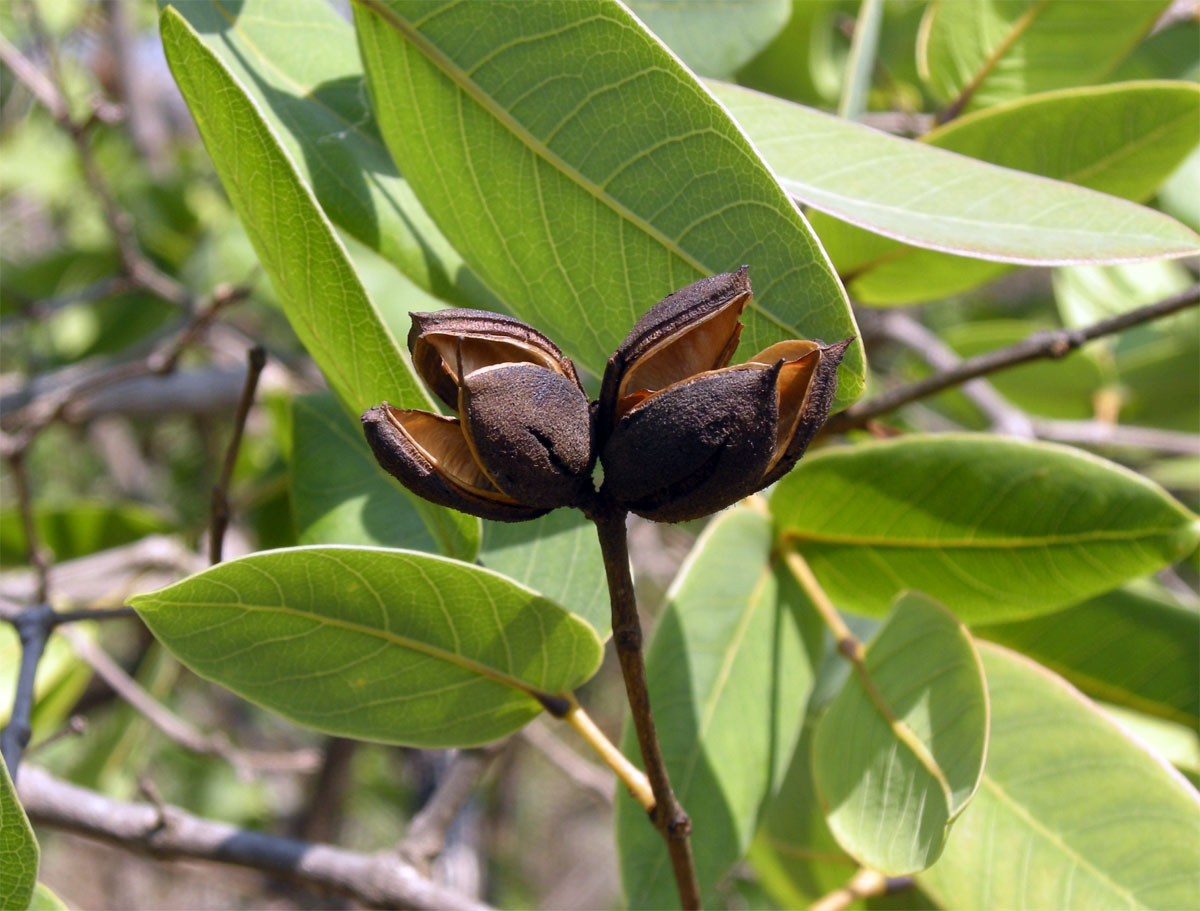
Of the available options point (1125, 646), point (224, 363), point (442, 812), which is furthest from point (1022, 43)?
point (224, 363)

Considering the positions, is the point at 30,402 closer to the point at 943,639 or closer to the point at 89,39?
the point at 943,639

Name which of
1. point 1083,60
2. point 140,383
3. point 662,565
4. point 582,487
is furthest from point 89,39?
point 582,487

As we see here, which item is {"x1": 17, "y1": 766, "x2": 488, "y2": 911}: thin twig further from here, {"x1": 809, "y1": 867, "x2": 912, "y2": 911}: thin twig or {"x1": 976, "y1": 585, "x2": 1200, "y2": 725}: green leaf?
{"x1": 976, "y1": 585, "x2": 1200, "y2": 725}: green leaf

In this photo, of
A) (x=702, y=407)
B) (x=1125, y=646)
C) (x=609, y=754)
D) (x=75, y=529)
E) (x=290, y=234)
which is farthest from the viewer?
(x=75, y=529)

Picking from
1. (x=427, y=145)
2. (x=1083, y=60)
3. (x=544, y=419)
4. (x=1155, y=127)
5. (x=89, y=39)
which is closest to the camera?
(x=544, y=419)

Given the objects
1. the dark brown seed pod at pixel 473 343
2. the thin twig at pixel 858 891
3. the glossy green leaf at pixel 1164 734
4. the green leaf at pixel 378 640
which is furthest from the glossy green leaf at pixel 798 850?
the dark brown seed pod at pixel 473 343

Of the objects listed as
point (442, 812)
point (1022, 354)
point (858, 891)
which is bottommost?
point (442, 812)

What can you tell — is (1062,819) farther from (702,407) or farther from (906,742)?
(702,407)

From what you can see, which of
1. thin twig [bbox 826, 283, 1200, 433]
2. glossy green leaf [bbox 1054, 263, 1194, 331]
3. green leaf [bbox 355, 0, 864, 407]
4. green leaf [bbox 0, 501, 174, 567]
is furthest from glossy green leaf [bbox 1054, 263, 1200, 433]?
green leaf [bbox 0, 501, 174, 567]
